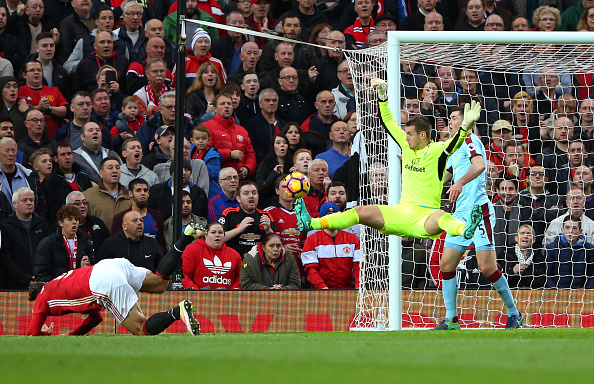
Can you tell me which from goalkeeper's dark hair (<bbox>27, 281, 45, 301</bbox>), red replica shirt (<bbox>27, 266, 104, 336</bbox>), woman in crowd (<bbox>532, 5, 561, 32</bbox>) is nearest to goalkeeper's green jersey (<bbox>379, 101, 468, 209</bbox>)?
red replica shirt (<bbox>27, 266, 104, 336</bbox>)

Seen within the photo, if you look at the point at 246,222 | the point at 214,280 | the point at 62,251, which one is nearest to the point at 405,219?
the point at 246,222

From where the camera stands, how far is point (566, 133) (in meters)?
13.7

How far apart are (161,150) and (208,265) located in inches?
89.0

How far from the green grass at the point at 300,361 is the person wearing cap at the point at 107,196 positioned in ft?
16.2

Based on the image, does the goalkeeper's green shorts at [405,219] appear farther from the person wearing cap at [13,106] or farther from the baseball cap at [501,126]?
Answer: the person wearing cap at [13,106]

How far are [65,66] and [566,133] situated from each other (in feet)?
25.4

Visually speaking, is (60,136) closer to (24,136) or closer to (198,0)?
(24,136)

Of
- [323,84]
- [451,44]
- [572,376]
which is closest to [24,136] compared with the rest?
[323,84]

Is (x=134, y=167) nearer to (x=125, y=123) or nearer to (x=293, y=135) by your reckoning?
(x=125, y=123)

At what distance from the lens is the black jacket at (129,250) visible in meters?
12.0

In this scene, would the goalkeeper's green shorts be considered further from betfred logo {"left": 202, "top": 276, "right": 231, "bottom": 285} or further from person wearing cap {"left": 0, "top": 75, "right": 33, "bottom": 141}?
person wearing cap {"left": 0, "top": 75, "right": 33, "bottom": 141}

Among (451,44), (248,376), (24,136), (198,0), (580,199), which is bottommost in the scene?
(248,376)

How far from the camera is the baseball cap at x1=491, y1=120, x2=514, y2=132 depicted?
13.4 metres

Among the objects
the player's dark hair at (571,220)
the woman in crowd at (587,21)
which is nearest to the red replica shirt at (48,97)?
the player's dark hair at (571,220)
